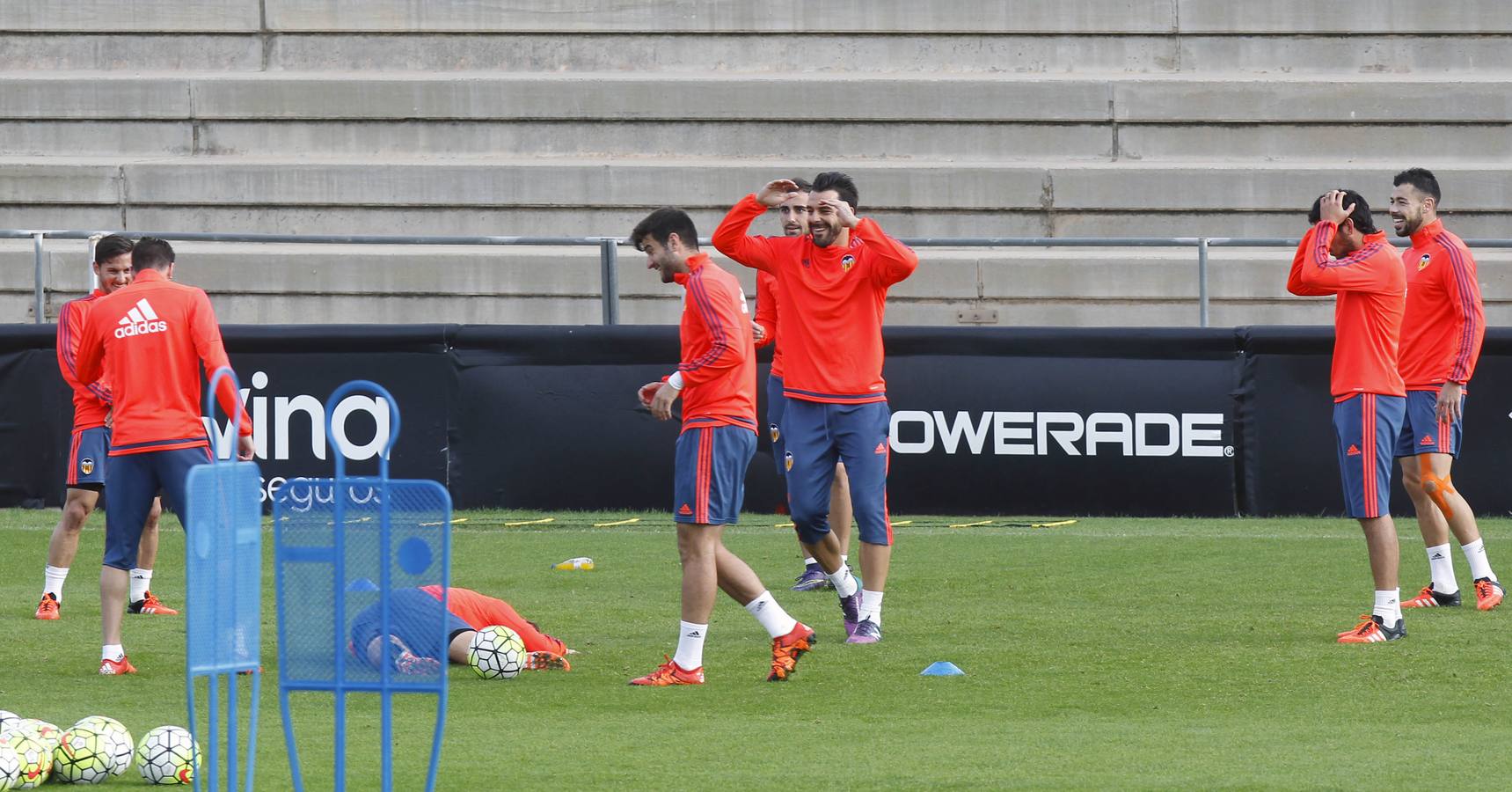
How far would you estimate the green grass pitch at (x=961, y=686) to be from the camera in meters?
6.23

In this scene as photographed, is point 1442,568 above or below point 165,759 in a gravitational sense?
below

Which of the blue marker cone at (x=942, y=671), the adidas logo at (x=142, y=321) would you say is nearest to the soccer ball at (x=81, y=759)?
the adidas logo at (x=142, y=321)

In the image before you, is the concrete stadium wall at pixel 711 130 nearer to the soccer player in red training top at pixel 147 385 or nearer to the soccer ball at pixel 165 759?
the soccer player in red training top at pixel 147 385

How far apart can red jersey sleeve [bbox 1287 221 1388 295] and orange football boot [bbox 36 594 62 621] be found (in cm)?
634

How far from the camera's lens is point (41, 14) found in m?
23.2

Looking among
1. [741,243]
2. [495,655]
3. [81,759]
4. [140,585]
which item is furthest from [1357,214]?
[140,585]

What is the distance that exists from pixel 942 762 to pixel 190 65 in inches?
753

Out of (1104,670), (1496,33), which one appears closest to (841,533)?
(1104,670)

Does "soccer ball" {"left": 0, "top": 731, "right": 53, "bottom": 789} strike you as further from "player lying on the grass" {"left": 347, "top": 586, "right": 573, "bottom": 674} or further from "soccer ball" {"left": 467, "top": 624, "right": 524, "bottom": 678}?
"soccer ball" {"left": 467, "top": 624, "right": 524, "bottom": 678}

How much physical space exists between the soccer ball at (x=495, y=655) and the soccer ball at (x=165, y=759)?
220cm

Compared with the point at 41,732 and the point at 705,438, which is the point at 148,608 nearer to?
the point at 705,438

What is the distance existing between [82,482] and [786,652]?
4.39 m

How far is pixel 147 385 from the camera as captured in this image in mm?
8305

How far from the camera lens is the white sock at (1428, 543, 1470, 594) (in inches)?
400
